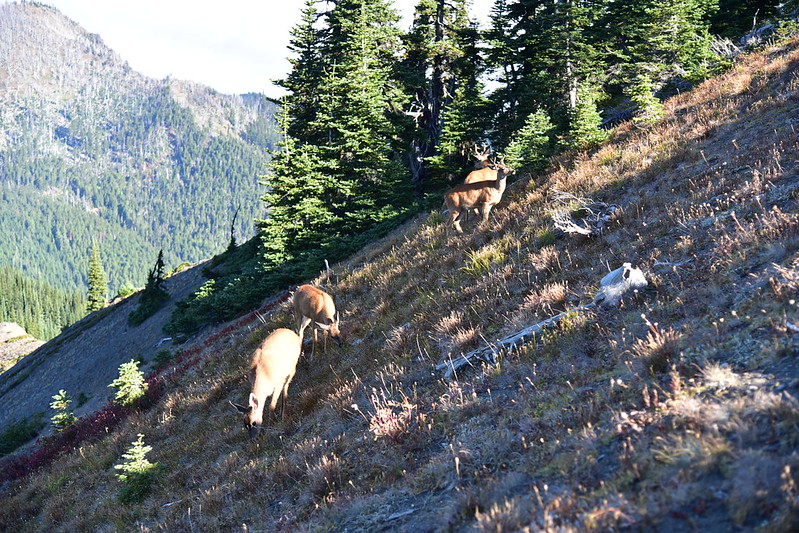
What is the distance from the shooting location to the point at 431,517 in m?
4.01

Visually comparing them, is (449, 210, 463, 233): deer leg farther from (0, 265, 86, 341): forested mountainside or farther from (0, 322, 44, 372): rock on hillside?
(0, 265, 86, 341): forested mountainside

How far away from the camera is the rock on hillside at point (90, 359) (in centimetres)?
2916

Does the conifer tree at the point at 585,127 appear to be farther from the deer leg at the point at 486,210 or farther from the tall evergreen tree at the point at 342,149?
the tall evergreen tree at the point at 342,149

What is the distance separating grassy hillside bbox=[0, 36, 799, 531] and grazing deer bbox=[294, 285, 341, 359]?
757 millimetres

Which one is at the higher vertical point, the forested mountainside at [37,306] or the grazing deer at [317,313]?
the grazing deer at [317,313]

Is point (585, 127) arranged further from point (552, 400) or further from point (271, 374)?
point (552, 400)

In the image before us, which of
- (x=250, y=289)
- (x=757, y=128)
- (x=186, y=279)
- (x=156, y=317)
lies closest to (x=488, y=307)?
(x=757, y=128)

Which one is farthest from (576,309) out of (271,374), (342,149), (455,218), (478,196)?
(342,149)

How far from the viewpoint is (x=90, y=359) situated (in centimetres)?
3422

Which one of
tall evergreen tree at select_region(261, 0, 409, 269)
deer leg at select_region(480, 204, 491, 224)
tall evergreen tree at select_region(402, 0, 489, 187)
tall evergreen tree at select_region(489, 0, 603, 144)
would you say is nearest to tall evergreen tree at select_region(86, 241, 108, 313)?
tall evergreen tree at select_region(261, 0, 409, 269)

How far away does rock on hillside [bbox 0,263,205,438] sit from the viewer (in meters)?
29.2

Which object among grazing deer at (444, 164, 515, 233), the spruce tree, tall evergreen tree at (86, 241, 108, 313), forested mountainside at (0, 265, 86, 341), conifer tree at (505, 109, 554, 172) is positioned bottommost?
forested mountainside at (0, 265, 86, 341)

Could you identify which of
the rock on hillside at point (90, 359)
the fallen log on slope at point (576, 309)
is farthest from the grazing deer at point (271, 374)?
the rock on hillside at point (90, 359)

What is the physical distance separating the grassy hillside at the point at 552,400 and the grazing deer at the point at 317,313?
76 cm
